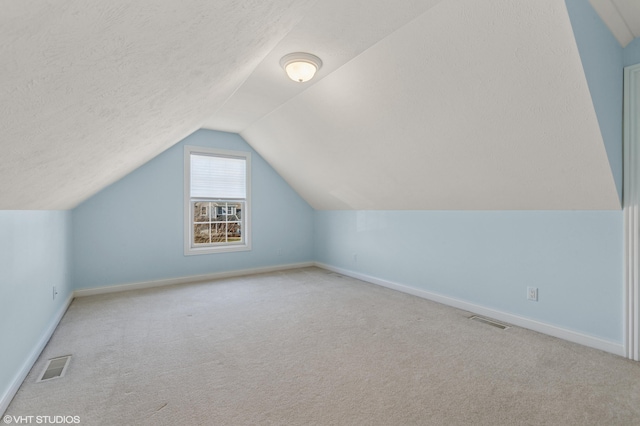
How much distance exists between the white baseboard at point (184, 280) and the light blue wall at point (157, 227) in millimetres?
63

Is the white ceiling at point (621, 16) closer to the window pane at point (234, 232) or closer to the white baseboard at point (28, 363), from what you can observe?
the white baseboard at point (28, 363)

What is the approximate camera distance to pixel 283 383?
1.99m

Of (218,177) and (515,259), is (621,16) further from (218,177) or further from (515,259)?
(218,177)

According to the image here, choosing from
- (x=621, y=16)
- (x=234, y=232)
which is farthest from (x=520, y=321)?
(x=234, y=232)

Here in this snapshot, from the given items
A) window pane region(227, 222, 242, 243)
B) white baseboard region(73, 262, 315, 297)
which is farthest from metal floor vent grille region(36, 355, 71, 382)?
window pane region(227, 222, 242, 243)

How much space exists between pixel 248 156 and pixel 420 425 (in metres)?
4.53

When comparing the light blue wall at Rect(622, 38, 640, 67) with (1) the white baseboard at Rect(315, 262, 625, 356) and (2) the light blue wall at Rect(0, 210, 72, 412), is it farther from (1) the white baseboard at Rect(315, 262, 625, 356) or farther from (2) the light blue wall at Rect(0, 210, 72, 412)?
(2) the light blue wall at Rect(0, 210, 72, 412)

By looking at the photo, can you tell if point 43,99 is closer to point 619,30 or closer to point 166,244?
point 619,30

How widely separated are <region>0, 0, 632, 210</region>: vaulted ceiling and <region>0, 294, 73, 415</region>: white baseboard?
1.08m

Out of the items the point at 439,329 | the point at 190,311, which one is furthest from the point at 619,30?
the point at 190,311

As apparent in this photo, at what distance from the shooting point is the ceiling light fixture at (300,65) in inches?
97.8

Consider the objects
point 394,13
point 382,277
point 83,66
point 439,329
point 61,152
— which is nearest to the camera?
point 83,66

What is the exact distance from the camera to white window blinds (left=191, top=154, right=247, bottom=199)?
15.9ft

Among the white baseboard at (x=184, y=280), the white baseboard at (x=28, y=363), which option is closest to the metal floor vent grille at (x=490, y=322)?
the white baseboard at (x=184, y=280)
